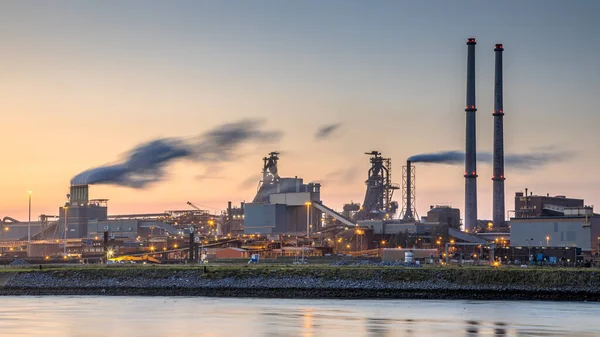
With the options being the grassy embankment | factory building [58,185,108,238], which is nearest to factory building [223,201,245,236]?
factory building [58,185,108,238]

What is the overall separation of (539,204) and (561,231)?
2487 cm

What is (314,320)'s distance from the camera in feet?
139

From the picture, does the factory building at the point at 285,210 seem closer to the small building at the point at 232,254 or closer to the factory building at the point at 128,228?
the factory building at the point at 128,228

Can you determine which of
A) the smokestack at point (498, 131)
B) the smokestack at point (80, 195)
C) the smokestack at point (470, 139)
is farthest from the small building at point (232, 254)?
the smokestack at point (80, 195)

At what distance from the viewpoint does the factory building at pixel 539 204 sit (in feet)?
463

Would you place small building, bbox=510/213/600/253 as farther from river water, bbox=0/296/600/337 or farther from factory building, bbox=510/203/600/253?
A: river water, bbox=0/296/600/337

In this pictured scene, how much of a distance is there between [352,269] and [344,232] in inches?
3044

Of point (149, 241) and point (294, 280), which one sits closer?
point (294, 280)

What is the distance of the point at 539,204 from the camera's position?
471ft

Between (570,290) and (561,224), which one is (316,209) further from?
(570,290)

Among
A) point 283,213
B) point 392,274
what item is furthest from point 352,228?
point 392,274

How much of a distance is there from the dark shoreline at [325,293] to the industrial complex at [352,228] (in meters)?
26.3

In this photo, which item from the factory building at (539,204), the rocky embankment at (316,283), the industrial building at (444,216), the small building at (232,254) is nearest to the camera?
the rocky embankment at (316,283)

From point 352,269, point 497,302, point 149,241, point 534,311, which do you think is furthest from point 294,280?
point 149,241
